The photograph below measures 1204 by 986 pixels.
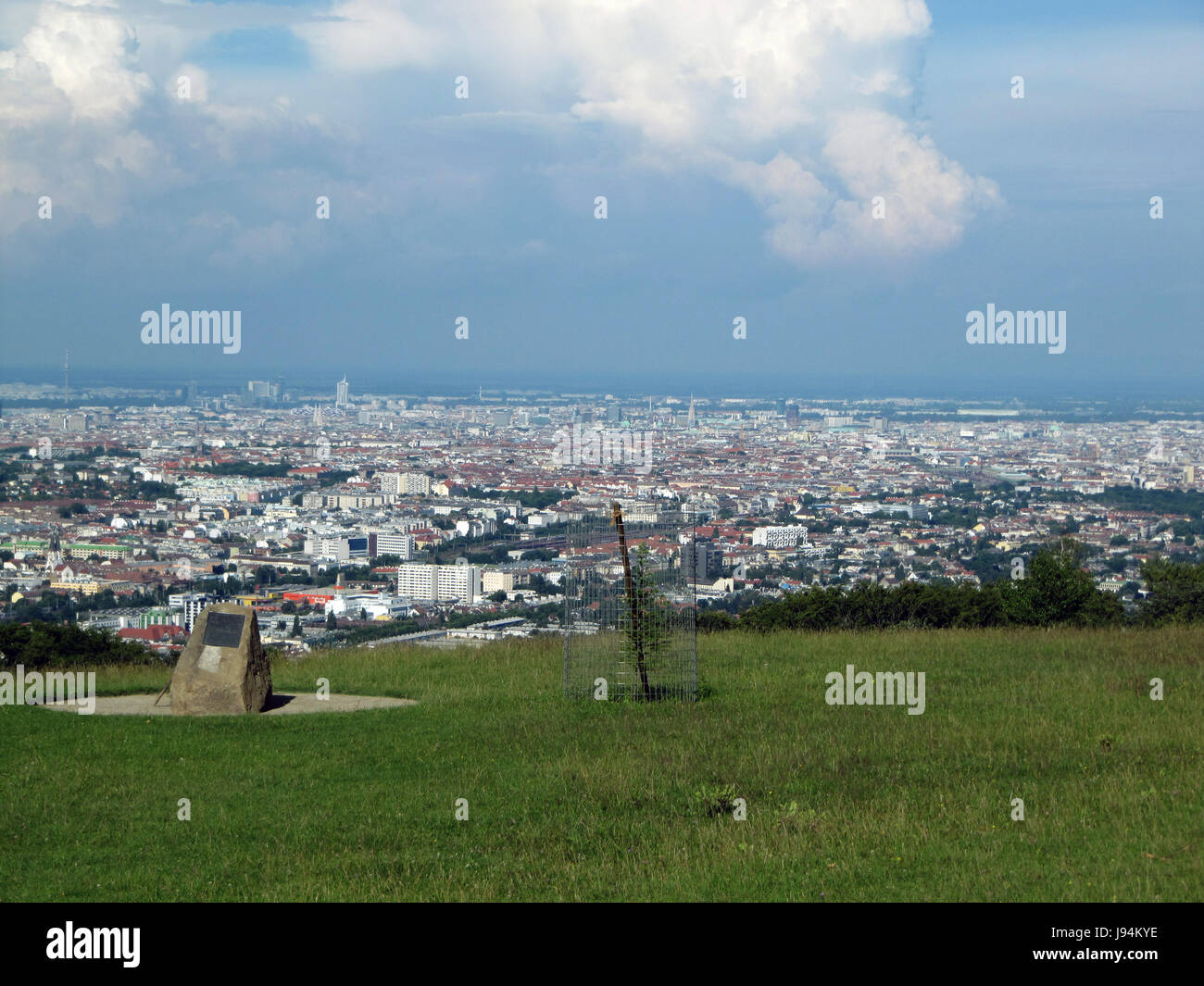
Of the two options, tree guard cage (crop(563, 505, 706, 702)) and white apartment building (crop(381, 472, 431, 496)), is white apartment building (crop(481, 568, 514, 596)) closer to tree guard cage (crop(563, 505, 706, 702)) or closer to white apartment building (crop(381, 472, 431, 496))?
tree guard cage (crop(563, 505, 706, 702))

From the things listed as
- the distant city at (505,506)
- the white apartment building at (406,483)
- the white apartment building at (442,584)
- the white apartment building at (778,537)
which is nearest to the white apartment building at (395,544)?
the distant city at (505,506)

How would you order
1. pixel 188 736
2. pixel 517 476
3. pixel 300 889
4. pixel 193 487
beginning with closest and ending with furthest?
1. pixel 300 889
2. pixel 188 736
3. pixel 193 487
4. pixel 517 476

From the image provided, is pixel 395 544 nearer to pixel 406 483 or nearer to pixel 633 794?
pixel 406 483

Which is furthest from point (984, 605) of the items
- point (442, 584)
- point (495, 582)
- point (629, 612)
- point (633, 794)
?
point (633, 794)

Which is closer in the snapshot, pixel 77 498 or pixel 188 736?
pixel 188 736
